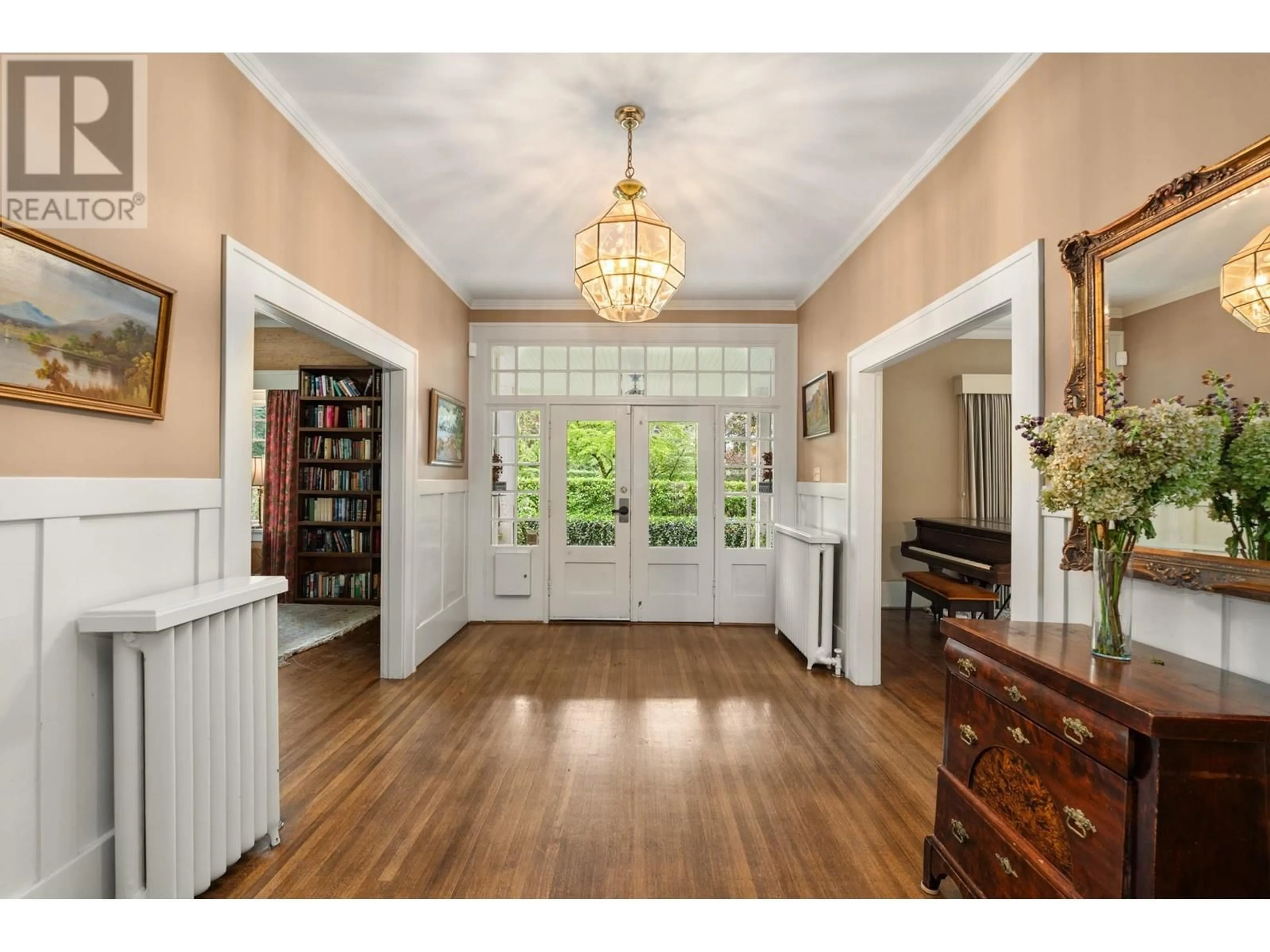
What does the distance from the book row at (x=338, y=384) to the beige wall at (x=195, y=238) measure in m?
3.35

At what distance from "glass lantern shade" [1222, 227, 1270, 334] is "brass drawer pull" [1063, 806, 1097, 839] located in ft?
3.60

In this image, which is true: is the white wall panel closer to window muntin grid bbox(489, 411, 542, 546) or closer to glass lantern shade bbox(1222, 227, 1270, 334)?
glass lantern shade bbox(1222, 227, 1270, 334)

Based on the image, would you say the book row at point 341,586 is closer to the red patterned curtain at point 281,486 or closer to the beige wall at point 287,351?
the red patterned curtain at point 281,486

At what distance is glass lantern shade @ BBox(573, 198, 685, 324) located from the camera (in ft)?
8.46

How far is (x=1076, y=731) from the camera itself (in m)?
1.26

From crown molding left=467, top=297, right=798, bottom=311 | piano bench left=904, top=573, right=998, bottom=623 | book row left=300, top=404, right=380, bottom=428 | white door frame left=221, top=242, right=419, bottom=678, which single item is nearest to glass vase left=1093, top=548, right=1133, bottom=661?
white door frame left=221, top=242, right=419, bottom=678

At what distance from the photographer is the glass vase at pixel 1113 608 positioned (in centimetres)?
142

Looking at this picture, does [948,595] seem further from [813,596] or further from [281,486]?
[281,486]

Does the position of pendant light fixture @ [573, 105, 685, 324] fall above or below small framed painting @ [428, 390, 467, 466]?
above

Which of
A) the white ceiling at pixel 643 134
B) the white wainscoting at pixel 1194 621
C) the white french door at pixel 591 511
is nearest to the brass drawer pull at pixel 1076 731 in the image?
the white wainscoting at pixel 1194 621

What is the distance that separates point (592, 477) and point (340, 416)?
2803mm

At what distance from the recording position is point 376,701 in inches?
135

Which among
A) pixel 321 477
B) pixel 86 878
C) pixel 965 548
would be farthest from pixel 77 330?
pixel 965 548

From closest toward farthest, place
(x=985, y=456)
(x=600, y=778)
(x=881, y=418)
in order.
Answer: (x=600, y=778) < (x=881, y=418) < (x=985, y=456)
